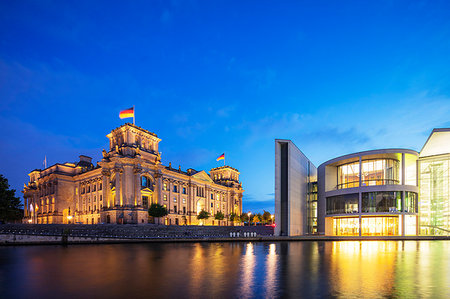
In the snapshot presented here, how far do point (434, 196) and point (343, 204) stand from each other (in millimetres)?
16910

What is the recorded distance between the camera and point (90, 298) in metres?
9.48

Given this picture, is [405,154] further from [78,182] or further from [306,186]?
[78,182]

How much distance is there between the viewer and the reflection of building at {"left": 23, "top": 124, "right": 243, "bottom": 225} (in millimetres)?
73000

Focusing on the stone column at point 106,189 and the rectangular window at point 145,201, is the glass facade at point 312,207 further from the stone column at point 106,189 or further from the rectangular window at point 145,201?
the stone column at point 106,189

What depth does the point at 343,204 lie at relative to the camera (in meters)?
53.7

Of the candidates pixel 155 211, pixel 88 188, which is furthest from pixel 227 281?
pixel 88 188

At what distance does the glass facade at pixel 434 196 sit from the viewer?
50.8 m

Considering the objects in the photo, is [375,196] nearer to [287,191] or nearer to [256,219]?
[287,191]

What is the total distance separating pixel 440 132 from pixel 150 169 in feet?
222

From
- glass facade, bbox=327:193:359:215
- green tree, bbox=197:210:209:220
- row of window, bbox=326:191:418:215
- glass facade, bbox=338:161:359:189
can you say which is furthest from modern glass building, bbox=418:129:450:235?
green tree, bbox=197:210:209:220

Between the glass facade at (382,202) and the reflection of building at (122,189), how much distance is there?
53.7m

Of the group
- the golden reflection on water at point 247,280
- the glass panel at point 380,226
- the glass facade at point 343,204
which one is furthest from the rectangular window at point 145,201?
the golden reflection on water at point 247,280

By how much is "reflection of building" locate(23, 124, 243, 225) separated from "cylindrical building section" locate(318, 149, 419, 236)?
4771cm

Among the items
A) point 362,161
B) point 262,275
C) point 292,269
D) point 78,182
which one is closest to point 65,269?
point 262,275
